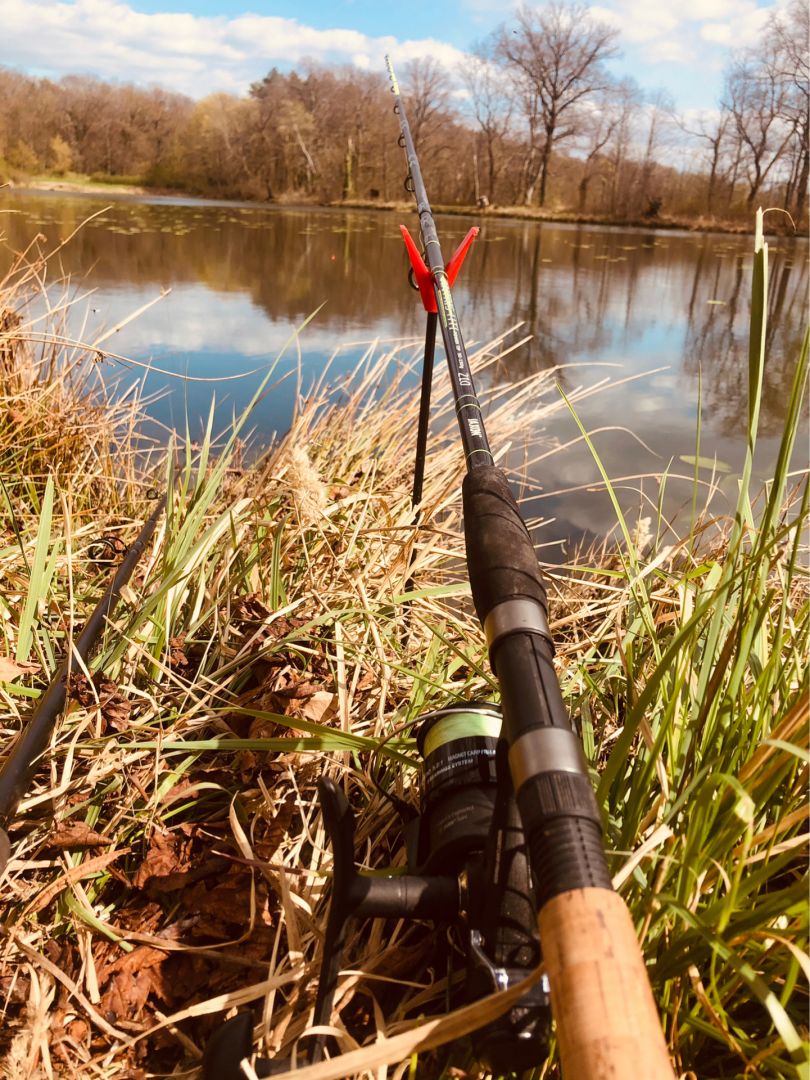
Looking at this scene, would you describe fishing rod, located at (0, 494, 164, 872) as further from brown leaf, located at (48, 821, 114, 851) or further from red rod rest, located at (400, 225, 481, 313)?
red rod rest, located at (400, 225, 481, 313)

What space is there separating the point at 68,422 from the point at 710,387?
517cm

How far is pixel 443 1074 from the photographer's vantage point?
2.87 feet

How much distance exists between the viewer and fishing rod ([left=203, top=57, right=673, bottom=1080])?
52 centimetres

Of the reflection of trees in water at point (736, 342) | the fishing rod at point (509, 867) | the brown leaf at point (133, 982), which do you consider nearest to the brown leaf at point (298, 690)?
the fishing rod at point (509, 867)

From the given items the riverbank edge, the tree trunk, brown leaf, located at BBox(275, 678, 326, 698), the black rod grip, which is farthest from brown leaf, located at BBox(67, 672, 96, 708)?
the tree trunk

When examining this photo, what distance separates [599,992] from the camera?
0.52 meters

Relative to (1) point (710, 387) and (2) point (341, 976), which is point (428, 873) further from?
(1) point (710, 387)

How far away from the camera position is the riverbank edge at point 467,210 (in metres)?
24.8

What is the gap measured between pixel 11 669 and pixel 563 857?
1.24 meters

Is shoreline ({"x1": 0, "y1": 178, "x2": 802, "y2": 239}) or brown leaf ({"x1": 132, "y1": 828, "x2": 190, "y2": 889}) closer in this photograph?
brown leaf ({"x1": 132, "y1": 828, "x2": 190, "y2": 889})

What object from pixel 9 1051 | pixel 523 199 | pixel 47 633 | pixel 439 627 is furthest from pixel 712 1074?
pixel 523 199

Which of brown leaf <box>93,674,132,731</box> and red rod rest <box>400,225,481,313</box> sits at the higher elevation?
red rod rest <box>400,225,481,313</box>

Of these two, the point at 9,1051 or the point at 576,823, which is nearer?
the point at 576,823

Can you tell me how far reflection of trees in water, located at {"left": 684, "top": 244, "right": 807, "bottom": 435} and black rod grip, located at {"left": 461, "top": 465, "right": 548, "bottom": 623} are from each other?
7.27ft
